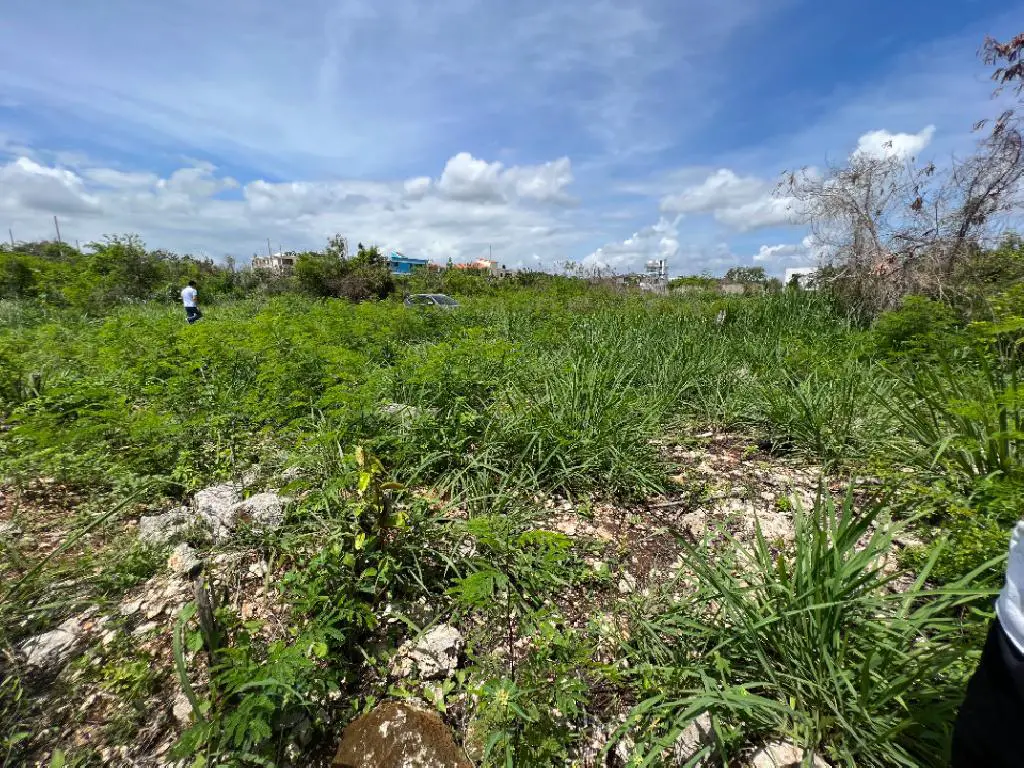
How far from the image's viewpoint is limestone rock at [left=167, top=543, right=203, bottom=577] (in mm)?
2020

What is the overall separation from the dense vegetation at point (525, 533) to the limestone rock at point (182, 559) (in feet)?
0.26

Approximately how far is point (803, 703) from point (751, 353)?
4190 mm

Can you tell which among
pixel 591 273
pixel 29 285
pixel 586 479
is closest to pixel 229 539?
pixel 586 479

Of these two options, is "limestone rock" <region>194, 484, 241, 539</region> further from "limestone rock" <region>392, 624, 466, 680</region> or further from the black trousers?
the black trousers

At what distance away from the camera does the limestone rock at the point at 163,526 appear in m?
2.22

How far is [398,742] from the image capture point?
4.56 feet

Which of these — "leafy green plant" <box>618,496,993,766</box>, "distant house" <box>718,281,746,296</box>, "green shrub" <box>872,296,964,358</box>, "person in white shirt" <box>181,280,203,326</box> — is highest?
"distant house" <box>718,281,746,296</box>

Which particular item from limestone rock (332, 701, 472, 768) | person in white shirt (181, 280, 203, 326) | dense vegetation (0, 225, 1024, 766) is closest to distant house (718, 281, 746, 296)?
dense vegetation (0, 225, 1024, 766)

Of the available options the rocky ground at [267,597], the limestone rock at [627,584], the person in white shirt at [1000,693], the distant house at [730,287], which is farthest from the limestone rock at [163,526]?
the distant house at [730,287]

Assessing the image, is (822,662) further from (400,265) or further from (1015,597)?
(400,265)

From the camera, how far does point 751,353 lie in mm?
4879

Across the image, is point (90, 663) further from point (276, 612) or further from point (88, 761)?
point (276, 612)

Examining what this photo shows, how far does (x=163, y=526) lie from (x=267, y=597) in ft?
2.81

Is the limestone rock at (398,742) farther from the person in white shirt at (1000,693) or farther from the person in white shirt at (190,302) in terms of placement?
the person in white shirt at (190,302)
